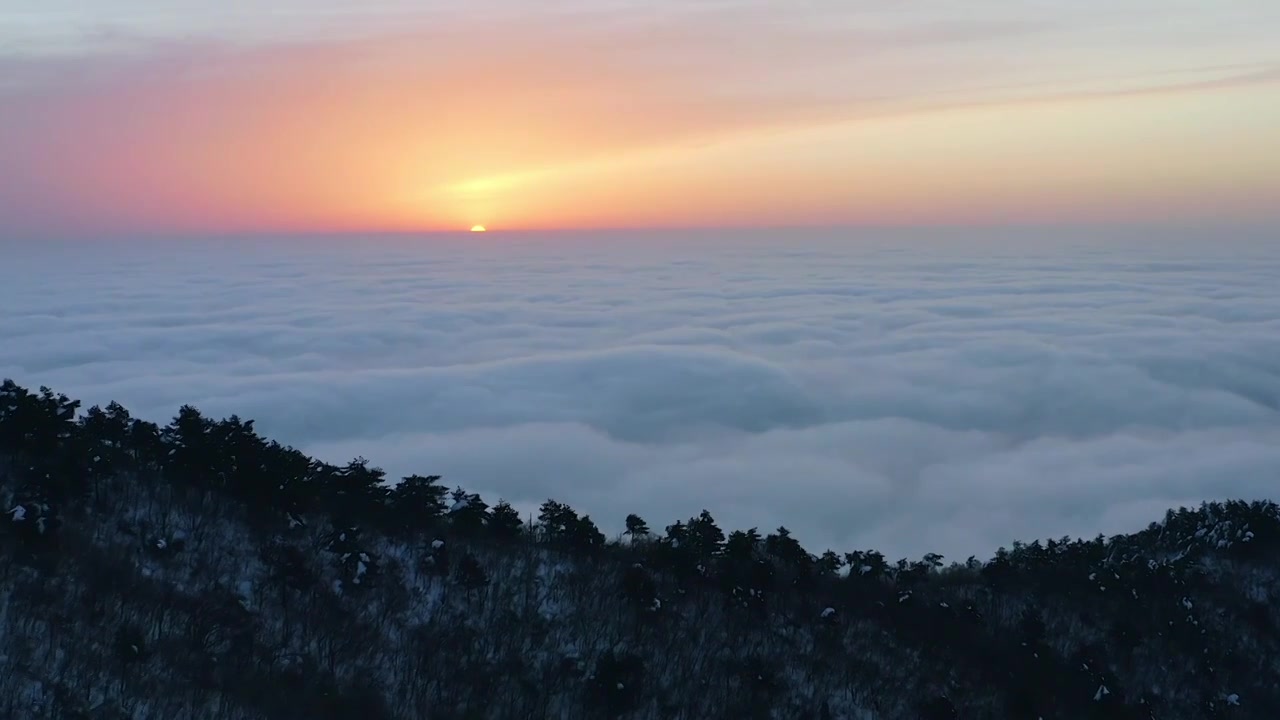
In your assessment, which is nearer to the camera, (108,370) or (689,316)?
(108,370)

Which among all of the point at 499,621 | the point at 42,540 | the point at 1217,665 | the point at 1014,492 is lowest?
the point at 1014,492

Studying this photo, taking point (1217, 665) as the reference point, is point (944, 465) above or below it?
below

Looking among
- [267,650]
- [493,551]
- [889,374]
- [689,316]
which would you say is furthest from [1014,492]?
[689,316]

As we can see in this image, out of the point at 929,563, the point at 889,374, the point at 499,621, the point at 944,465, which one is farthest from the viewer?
the point at 889,374

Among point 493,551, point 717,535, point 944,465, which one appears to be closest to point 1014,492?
point 944,465

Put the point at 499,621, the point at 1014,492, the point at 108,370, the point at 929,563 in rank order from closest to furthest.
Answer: the point at 499,621 → the point at 929,563 → the point at 1014,492 → the point at 108,370

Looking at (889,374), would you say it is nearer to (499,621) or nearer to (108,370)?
(108,370)
